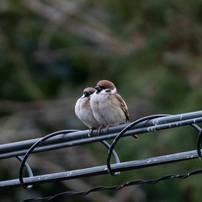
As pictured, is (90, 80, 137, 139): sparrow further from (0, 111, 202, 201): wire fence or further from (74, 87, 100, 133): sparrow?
(0, 111, 202, 201): wire fence

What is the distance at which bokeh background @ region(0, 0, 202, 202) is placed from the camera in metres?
9.97

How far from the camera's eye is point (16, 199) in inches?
456

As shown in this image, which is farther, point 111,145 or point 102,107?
point 102,107

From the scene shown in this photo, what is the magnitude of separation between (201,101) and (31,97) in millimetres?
4576

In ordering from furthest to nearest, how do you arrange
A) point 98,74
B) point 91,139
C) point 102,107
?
point 98,74 < point 102,107 < point 91,139

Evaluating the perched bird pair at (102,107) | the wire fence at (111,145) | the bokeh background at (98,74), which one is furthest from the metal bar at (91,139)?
the bokeh background at (98,74)

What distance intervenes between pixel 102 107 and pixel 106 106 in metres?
0.05

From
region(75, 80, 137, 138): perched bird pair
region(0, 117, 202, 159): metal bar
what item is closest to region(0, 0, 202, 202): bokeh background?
region(75, 80, 137, 138): perched bird pair

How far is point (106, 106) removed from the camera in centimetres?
549

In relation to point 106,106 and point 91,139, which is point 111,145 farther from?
point 106,106

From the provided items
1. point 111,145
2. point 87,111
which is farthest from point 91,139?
point 87,111

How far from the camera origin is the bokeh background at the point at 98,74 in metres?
9.97

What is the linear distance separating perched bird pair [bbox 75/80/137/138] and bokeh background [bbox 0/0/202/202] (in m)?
3.36

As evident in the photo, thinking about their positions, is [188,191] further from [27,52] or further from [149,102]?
[27,52]
